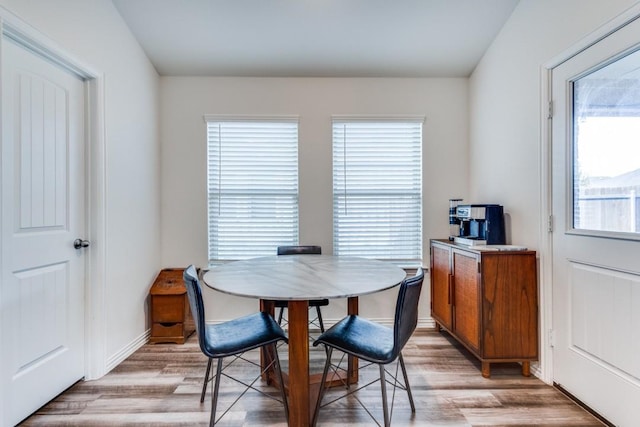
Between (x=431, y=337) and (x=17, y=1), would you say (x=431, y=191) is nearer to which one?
(x=431, y=337)

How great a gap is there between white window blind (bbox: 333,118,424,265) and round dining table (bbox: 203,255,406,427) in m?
1.07

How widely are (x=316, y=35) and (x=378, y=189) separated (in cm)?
147

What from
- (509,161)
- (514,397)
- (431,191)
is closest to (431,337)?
(514,397)

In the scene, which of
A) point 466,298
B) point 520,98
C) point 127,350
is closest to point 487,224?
point 466,298

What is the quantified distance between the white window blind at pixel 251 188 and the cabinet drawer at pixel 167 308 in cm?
49

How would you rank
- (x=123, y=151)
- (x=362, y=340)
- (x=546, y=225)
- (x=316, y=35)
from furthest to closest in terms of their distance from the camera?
1. (x=316, y=35)
2. (x=123, y=151)
3. (x=546, y=225)
4. (x=362, y=340)

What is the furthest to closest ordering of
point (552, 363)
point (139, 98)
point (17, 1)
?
point (139, 98)
point (552, 363)
point (17, 1)

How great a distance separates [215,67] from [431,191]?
2370 millimetres

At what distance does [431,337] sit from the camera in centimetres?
292

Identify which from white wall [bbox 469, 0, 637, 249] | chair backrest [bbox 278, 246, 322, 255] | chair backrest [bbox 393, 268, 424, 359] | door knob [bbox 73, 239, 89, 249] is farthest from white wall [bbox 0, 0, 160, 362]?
white wall [bbox 469, 0, 637, 249]

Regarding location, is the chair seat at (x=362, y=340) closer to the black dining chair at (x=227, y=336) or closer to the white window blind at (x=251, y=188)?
the black dining chair at (x=227, y=336)

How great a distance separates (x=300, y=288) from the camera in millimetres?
1573

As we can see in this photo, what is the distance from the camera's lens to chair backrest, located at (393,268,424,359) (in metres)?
1.45

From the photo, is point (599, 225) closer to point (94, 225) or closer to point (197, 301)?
point (197, 301)
